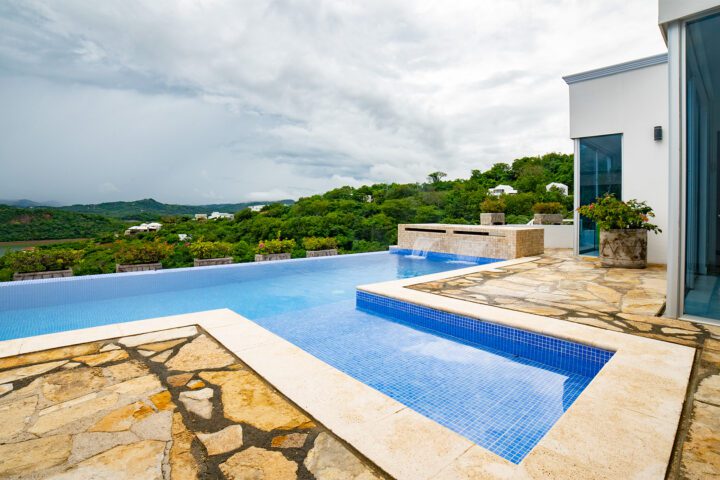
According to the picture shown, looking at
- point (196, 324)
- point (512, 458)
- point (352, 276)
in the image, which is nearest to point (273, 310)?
point (196, 324)

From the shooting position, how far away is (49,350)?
2.81 metres

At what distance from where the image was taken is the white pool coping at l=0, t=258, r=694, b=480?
146 cm

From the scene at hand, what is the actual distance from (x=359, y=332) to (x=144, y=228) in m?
10.9

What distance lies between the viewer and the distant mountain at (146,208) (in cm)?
1281

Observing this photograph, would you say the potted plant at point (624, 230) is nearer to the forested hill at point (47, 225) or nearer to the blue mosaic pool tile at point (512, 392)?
the blue mosaic pool tile at point (512, 392)

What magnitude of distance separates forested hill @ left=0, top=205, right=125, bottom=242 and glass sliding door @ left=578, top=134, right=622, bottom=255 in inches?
500

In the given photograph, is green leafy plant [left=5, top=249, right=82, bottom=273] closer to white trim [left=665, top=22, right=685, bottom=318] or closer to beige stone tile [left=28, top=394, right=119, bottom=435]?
beige stone tile [left=28, top=394, right=119, bottom=435]

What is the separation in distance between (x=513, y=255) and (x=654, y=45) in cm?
585

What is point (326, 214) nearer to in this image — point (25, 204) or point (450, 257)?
point (450, 257)

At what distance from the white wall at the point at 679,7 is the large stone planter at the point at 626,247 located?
3786 mm

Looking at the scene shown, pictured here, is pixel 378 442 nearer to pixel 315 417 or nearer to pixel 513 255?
pixel 315 417

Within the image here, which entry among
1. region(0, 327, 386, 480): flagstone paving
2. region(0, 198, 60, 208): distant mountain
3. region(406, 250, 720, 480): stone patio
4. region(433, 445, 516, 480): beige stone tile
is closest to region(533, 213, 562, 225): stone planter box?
region(406, 250, 720, 480): stone patio

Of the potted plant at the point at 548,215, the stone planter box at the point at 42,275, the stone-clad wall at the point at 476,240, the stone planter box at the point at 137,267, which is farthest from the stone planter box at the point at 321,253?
the potted plant at the point at 548,215

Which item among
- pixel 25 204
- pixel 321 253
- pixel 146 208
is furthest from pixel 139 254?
pixel 146 208
